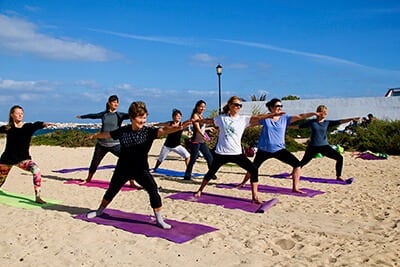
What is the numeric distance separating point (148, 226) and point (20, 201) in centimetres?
289

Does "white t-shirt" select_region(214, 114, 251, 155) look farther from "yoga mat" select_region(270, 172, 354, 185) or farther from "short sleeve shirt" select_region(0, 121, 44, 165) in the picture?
"yoga mat" select_region(270, 172, 354, 185)

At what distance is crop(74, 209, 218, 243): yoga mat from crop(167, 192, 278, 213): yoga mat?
4.45 feet

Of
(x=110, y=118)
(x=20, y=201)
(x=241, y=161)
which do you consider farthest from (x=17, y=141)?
(x=241, y=161)

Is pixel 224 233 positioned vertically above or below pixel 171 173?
above

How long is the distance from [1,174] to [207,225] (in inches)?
143

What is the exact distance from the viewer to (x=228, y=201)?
725 centimetres

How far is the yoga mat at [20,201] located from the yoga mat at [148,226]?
1.26 metres

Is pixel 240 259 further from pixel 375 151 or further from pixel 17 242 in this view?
pixel 375 151

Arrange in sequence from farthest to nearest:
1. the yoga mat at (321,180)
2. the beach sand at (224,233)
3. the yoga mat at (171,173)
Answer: the yoga mat at (171,173), the yoga mat at (321,180), the beach sand at (224,233)

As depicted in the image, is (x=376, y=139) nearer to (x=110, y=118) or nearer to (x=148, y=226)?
(x=110, y=118)

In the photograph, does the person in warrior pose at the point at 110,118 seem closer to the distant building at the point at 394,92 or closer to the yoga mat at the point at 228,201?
the yoga mat at the point at 228,201

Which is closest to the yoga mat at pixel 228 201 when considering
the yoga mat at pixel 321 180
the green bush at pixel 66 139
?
the yoga mat at pixel 321 180

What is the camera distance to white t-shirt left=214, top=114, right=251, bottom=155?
268 inches

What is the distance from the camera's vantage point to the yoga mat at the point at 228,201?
667 centimetres
